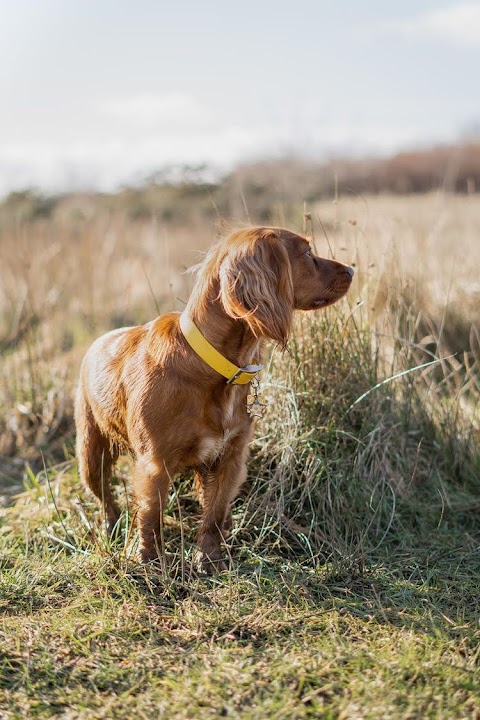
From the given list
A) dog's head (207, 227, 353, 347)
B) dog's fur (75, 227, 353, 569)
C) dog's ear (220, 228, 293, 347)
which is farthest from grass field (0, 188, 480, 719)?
dog's ear (220, 228, 293, 347)

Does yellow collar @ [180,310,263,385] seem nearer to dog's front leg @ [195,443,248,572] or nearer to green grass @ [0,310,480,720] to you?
dog's front leg @ [195,443,248,572]

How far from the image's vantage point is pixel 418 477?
408cm

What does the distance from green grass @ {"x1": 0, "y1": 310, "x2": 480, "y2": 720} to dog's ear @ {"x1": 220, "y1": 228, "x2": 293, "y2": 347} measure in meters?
0.86

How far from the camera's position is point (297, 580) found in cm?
320

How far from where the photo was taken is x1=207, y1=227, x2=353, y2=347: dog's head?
2941 mm

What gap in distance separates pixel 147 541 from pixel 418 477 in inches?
62.9

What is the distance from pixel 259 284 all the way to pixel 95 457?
1290mm

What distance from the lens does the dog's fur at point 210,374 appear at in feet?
9.83

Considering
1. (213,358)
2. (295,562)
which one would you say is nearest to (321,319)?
(213,358)

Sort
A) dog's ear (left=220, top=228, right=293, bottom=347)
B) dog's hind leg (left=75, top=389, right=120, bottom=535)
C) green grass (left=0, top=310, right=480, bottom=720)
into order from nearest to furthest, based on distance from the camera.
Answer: green grass (left=0, top=310, right=480, bottom=720), dog's ear (left=220, top=228, right=293, bottom=347), dog's hind leg (left=75, top=389, right=120, bottom=535)

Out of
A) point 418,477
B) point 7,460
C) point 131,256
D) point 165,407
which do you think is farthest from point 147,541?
point 131,256

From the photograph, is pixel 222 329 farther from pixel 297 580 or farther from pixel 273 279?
pixel 297 580

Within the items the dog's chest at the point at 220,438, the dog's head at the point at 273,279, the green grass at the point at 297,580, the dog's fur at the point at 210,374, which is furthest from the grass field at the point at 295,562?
the dog's head at the point at 273,279

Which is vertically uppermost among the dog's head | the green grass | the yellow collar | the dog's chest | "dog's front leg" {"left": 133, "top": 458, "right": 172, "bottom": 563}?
the dog's head
